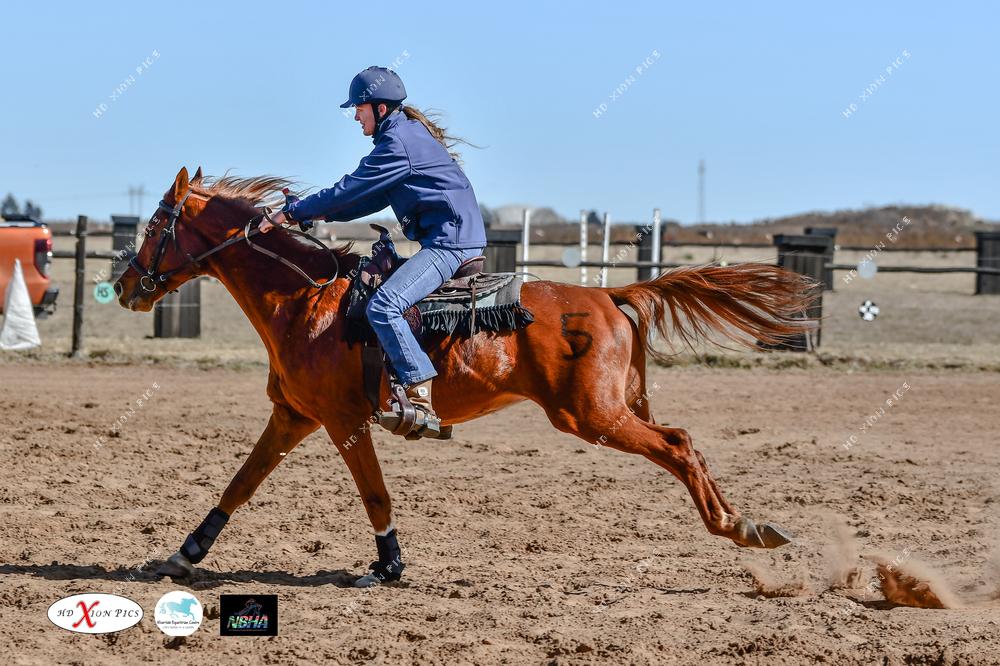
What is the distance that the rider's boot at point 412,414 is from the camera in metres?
5.65

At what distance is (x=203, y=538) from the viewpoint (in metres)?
5.97

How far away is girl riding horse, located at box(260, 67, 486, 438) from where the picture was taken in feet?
18.7

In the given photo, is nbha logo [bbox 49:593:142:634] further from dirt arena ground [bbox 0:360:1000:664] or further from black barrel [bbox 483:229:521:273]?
black barrel [bbox 483:229:521:273]

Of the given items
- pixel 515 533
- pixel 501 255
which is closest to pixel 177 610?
pixel 515 533

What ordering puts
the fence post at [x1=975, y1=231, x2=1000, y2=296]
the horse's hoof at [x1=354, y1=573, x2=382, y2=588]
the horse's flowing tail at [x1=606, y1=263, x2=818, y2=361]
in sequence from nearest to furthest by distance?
the horse's hoof at [x1=354, y1=573, x2=382, y2=588] → the horse's flowing tail at [x1=606, y1=263, x2=818, y2=361] → the fence post at [x1=975, y1=231, x2=1000, y2=296]

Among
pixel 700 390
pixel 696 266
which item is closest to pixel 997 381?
pixel 700 390

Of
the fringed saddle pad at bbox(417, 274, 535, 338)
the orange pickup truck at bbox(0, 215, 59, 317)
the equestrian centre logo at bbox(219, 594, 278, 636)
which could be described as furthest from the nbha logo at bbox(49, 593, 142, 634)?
the orange pickup truck at bbox(0, 215, 59, 317)

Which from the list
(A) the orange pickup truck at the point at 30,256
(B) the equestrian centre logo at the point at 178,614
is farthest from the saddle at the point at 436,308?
(A) the orange pickup truck at the point at 30,256

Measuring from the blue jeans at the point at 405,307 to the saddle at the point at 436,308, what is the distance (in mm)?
104

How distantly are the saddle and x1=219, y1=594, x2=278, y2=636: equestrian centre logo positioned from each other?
1.33 m

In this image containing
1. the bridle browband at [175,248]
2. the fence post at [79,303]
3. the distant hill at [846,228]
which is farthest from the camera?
the distant hill at [846,228]

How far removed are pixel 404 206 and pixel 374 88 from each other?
60 centimetres

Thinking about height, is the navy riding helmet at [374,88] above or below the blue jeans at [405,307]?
above

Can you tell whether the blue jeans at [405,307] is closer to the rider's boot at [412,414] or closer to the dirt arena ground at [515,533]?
the rider's boot at [412,414]
